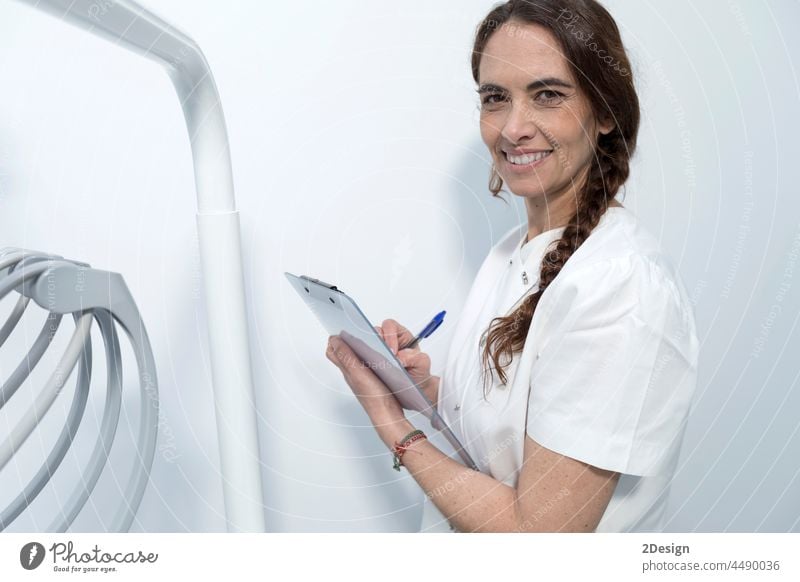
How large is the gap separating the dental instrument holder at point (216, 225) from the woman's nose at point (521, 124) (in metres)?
0.26

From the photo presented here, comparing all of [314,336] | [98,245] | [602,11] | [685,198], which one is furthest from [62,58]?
[685,198]

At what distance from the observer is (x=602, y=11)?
65 cm

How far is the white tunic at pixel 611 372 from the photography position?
545mm

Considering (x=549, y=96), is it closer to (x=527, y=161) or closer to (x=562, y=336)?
(x=527, y=161)

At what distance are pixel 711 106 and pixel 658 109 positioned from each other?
59mm

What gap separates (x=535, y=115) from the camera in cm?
65

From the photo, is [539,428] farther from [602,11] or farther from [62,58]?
[62,58]

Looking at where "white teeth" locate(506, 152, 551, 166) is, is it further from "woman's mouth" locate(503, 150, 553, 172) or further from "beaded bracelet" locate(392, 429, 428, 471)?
"beaded bracelet" locate(392, 429, 428, 471)

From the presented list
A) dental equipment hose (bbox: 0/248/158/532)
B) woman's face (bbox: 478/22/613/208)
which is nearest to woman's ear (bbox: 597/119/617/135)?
woman's face (bbox: 478/22/613/208)

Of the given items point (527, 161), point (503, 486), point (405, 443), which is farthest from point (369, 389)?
point (527, 161)
